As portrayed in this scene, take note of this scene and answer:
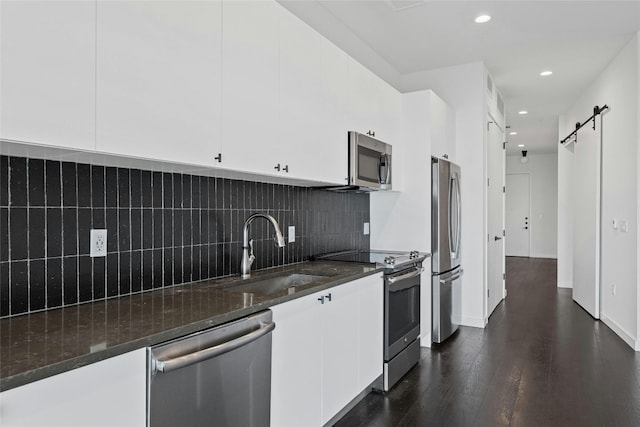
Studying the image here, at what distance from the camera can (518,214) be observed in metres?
11.4

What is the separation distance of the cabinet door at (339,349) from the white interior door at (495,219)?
2.99 m

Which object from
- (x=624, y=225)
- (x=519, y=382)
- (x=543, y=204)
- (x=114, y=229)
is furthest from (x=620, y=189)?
(x=543, y=204)

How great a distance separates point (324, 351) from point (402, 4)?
256cm

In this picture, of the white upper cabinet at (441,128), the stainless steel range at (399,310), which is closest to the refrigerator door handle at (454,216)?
the white upper cabinet at (441,128)

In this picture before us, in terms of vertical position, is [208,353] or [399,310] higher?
[208,353]

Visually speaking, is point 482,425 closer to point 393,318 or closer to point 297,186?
point 393,318

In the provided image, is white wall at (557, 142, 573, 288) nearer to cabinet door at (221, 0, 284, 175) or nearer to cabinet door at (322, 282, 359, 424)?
cabinet door at (322, 282, 359, 424)

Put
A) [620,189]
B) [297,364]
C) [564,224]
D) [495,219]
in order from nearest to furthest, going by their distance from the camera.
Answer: [297,364] → [620,189] → [495,219] → [564,224]

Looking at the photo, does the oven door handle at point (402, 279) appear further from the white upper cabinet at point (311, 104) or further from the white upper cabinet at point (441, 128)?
the white upper cabinet at point (441, 128)

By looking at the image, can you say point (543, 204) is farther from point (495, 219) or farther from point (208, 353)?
point (208, 353)

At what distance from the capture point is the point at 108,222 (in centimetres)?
178

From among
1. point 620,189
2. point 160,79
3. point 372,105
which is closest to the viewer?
point 160,79

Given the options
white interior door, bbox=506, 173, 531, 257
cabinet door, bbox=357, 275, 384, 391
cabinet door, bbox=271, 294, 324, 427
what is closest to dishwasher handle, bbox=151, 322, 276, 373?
cabinet door, bbox=271, 294, 324, 427

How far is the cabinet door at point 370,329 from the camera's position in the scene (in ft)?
8.41
